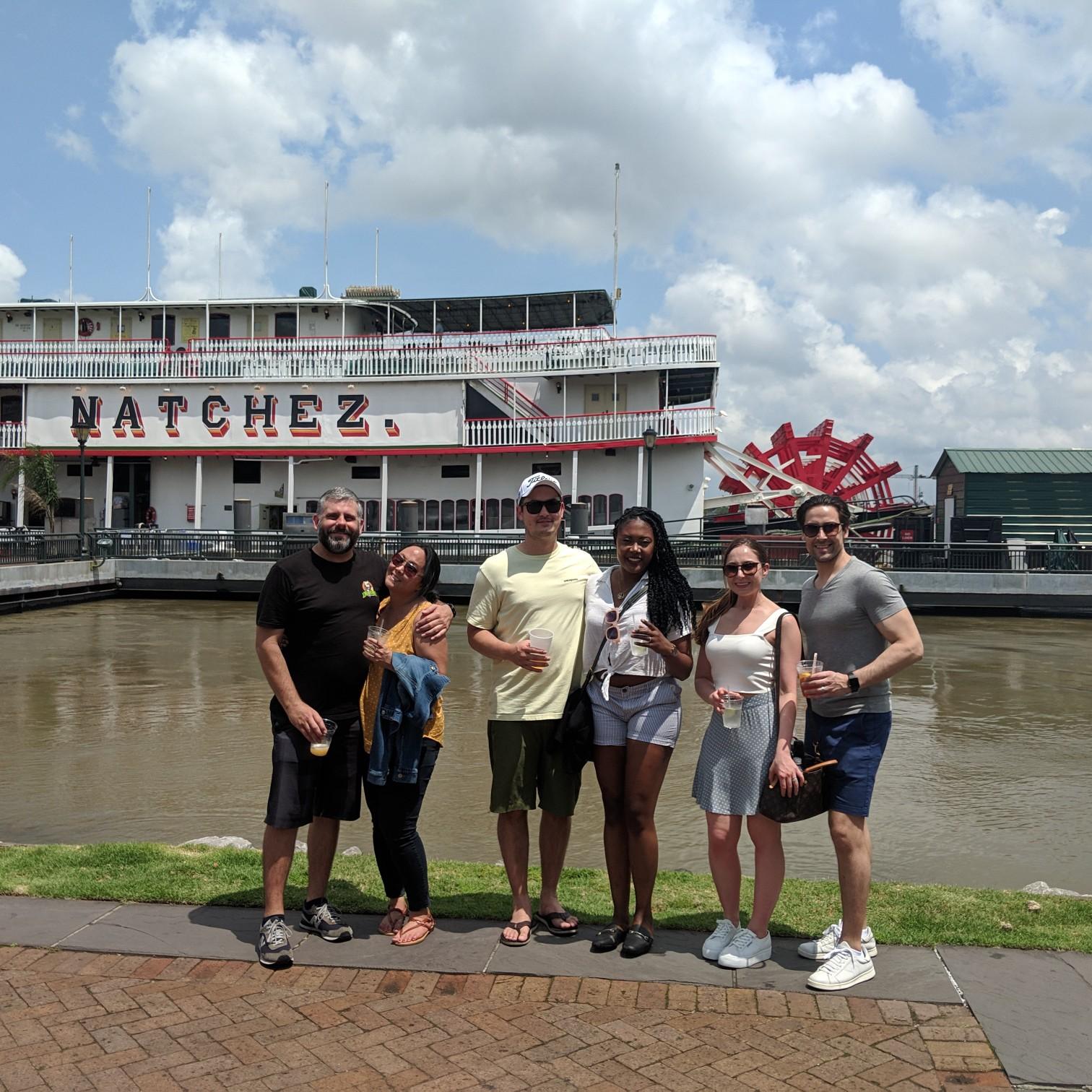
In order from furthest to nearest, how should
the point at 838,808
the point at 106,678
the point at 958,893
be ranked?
1. the point at 106,678
2. the point at 958,893
3. the point at 838,808

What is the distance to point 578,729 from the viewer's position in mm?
4148

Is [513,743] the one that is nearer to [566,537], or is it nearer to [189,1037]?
[189,1037]

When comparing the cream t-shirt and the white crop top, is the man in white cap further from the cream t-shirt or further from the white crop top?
the white crop top

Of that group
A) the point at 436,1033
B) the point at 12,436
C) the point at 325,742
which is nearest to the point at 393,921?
the point at 325,742

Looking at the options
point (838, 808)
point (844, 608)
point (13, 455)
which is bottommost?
point (838, 808)

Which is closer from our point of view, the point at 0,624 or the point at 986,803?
the point at 986,803

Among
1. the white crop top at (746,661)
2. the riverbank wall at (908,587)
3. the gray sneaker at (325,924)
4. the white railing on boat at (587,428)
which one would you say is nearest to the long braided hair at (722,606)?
the white crop top at (746,661)

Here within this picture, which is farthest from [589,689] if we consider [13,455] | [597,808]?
[13,455]

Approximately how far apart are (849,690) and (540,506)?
137 cm

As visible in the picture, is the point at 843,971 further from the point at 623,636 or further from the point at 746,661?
the point at 623,636

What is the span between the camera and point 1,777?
27.6 feet

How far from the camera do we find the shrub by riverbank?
4312mm

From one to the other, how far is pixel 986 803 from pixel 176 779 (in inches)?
245

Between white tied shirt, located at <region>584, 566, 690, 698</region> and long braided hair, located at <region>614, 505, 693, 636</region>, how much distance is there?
0.07 feet
